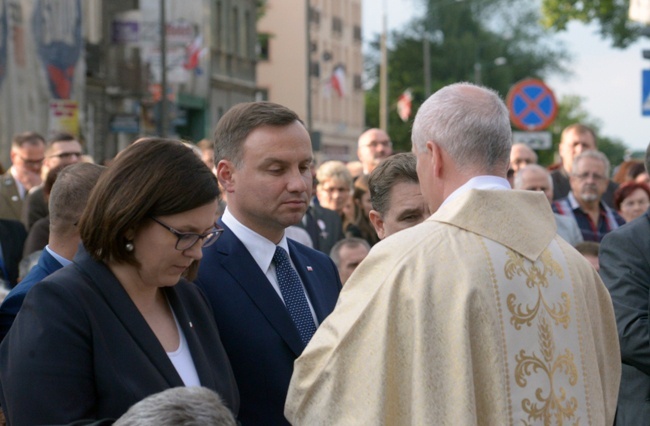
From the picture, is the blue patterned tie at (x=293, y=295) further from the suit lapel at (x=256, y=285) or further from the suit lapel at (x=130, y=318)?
the suit lapel at (x=130, y=318)

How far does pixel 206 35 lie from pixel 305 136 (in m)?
46.1

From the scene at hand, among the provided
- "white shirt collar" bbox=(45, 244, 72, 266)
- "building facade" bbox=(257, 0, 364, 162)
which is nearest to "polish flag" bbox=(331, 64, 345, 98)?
"building facade" bbox=(257, 0, 364, 162)

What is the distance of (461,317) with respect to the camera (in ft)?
12.5

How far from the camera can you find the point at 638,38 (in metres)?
34.5

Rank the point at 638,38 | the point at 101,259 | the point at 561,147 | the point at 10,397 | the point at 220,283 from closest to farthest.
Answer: the point at 10,397, the point at 101,259, the point at 220,283, the point at 561,147, the point at 638,38

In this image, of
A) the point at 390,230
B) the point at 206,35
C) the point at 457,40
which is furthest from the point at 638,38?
the point at 457,40

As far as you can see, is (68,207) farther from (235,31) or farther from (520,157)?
(235,31)

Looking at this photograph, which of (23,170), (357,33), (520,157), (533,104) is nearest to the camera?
(23,170)

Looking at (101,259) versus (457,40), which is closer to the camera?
(101,259)

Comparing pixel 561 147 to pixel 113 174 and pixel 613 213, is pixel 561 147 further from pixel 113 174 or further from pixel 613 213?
pixel 113 174

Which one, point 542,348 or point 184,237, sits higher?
point 184,237

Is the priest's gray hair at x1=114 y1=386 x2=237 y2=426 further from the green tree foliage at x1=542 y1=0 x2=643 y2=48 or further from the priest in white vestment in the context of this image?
the green tree foliage at x1=542 y1=0 x2=643 y2=48

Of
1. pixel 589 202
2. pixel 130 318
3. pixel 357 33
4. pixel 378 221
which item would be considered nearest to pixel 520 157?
pixel 589 202

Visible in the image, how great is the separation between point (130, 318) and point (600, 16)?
103ft
